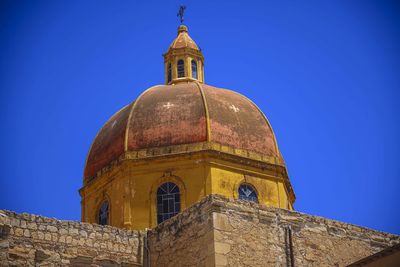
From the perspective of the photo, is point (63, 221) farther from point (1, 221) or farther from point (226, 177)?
point (226, 177)

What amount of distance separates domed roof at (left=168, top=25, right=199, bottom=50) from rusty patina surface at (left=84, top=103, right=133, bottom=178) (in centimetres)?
372

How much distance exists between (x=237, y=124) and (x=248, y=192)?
2336mm

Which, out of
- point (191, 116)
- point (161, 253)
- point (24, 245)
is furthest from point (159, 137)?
point (24, 245)

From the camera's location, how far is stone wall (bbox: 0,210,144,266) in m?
17.2

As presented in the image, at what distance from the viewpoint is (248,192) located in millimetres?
23984

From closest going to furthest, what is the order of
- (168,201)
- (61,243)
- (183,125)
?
(61,243)
(168,201)
(183,125)

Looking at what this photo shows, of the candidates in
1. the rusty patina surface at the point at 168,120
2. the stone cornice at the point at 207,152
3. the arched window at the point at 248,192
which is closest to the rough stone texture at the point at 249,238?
the arched window at the point at 248,192

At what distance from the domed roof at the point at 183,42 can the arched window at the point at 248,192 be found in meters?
7.08

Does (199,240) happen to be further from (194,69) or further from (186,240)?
(194,69)

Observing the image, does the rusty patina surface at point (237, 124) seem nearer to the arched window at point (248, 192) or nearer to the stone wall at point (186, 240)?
the arched window at point (248, 192)

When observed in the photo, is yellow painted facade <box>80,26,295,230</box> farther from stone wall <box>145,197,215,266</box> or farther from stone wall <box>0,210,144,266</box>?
stone wall <box>0,210,144,266</box>

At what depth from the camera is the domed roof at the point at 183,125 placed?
24484 millimetres

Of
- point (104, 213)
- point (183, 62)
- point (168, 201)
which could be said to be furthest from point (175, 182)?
point (183, 62)

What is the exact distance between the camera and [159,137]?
24.5m
